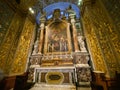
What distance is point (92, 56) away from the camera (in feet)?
15.1

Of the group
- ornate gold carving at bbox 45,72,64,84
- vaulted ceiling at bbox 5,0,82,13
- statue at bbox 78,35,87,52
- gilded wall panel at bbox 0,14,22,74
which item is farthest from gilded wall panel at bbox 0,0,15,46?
statue at bbox 78,35,87,52

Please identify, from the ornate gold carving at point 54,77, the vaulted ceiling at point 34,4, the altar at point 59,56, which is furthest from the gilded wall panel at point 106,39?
the vaulted ceiling at point 34,4

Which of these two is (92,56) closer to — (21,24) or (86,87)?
(86,87)

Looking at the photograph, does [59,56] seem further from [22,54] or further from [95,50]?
[22,54]

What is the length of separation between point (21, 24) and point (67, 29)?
2.77m

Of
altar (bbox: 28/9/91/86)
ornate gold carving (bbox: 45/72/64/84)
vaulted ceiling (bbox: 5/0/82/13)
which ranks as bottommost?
ornate gold carving (bbox: 45/72/64/84)

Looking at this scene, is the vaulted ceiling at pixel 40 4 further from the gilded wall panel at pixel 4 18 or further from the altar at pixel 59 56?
the gilded wall panel at pixel 4 18

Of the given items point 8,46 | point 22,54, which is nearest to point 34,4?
point 22,54

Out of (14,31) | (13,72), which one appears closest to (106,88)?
(13,72)

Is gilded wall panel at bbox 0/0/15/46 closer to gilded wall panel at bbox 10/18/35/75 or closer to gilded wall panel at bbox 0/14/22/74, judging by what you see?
gilded wall panel at bbox 0/14/22/74

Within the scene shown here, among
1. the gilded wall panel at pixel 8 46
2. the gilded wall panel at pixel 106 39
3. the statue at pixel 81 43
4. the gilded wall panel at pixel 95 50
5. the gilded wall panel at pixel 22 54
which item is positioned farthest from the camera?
Result: the statue at pixel 81 43

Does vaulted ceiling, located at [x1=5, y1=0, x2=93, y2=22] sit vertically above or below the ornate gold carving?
above

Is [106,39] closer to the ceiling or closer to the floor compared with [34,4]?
closer to the floor

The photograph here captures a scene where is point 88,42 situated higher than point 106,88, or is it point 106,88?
point 88,42
